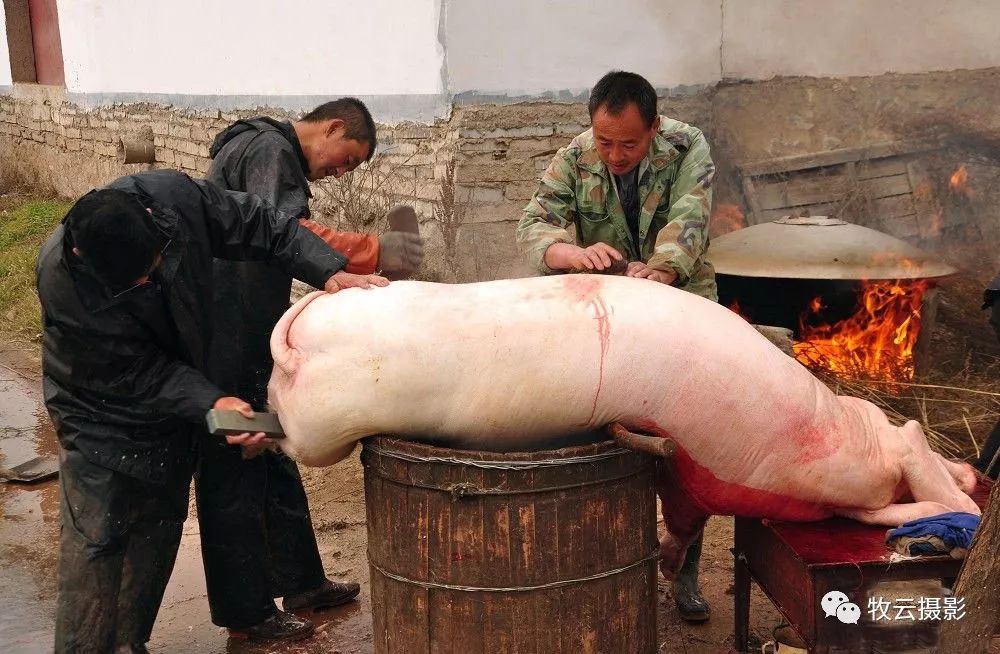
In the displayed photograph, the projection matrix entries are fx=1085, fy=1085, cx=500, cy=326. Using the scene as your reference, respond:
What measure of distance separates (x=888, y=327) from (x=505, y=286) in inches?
151

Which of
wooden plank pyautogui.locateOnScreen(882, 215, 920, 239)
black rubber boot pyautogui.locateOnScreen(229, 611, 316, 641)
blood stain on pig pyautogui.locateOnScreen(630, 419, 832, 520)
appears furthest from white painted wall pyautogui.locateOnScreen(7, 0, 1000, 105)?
blood stain on pig pyautogui.locateOnScreen(630, 419, 832, 520)

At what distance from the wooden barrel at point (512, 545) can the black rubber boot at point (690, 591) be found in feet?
3.77

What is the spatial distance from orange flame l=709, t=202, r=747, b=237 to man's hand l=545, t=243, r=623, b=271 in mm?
3989

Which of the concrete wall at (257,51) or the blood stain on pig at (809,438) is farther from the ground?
the concrete wall at (257,51)

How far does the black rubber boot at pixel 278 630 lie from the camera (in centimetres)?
441

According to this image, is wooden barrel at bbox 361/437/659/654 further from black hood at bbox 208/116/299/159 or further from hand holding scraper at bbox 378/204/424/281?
black hood at bbox 208/116/299/159

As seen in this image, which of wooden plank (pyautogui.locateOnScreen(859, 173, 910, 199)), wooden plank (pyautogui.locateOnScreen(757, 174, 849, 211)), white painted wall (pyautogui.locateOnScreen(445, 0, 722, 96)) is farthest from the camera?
wooden plank (pyautogui.locateOnScreen(757, 174, 849, 211))

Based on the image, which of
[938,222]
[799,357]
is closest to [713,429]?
[799,357]

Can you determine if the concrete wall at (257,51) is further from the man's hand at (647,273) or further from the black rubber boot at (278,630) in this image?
the black rubber boot at (278,630)

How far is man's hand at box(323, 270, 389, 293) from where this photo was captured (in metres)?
3.54

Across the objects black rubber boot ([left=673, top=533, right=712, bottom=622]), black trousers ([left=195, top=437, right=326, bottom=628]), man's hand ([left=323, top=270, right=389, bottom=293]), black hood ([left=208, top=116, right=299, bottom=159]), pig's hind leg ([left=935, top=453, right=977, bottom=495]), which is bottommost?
black rubber boot ([left=673, top=533, right=712, bottom=622])

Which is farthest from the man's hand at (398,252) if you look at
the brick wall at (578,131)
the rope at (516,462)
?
the brick wall at (578,131)

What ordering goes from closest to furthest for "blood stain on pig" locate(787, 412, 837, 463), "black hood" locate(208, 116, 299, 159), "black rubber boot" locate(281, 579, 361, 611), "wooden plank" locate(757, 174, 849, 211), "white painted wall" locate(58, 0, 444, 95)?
"blood stain on pig" locate(787, 412, 837, 463), "black hood" locate(208, 116, 299, 159), "black rubber boot" locate(281, 579, 361, 611), "white painted wall" locate(58, 0, 444, 95), "wooden plank" locate(757, 174, 849, 211)

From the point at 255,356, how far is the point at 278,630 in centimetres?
112
